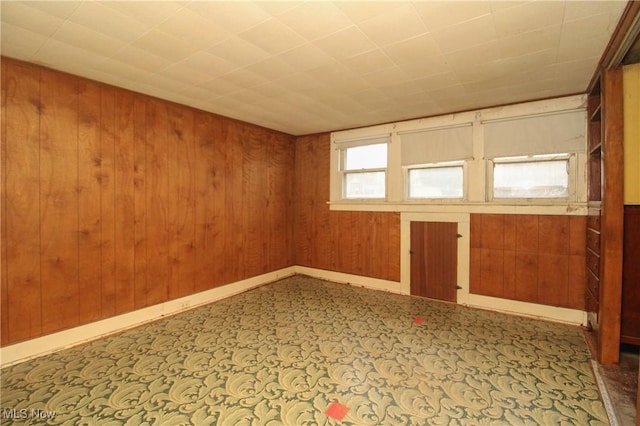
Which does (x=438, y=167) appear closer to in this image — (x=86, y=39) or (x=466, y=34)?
(x=466, y=34)

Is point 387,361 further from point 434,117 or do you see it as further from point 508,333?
point 434,117

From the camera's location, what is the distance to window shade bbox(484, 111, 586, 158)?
122 inches

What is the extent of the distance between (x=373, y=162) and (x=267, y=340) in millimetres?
2954

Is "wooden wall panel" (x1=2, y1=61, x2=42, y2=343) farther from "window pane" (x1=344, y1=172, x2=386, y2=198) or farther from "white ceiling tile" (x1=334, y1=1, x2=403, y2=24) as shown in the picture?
"window pane" (x1=344, y1=172, x2=386, y2=198)

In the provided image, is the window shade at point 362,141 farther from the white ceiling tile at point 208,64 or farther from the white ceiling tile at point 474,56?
the white ceiling tile at point 208,64

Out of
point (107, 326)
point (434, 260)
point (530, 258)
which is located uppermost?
point (530, 258)

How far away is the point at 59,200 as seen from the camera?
258cm

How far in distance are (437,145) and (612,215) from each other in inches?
78.5

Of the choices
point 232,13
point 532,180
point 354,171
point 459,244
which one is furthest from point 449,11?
point 354,171

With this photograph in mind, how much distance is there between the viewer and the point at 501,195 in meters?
3.55

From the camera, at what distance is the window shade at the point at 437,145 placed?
371cm

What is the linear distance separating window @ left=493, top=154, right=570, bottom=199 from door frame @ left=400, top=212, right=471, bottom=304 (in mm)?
512

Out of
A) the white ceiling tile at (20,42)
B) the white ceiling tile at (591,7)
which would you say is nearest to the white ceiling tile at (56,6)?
the white ceiling tile at (20,42)

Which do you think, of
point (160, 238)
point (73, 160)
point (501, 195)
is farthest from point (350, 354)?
point (73, 160)
